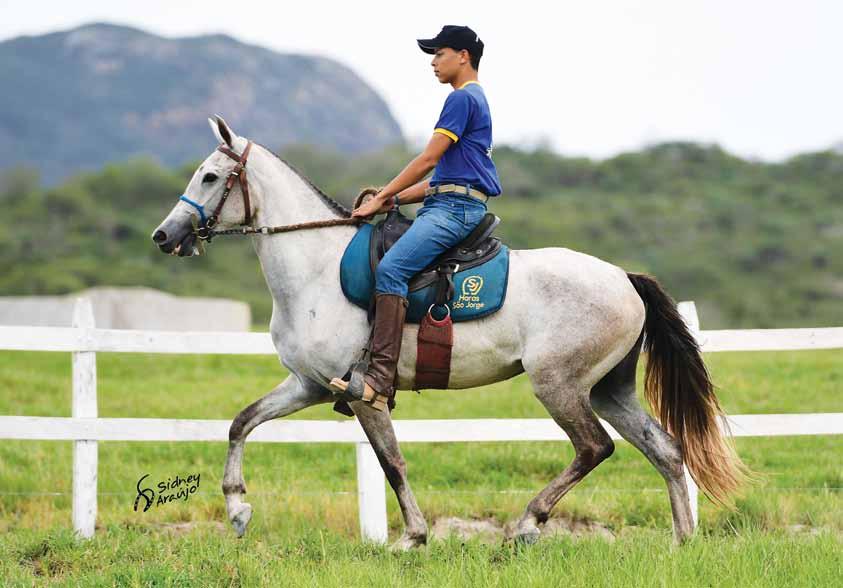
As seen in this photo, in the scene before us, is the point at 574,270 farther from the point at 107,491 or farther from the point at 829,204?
the point at 829,204

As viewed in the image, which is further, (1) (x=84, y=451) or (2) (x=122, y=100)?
(2) (x=122, y=100)

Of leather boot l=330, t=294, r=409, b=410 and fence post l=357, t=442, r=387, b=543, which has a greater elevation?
leather boot l=330, t=294, r=409, b=410

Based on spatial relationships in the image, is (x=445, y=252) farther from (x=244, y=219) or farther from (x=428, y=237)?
(x=244, y=219)

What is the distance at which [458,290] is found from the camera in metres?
5.85

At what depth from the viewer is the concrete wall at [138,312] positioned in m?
24.1

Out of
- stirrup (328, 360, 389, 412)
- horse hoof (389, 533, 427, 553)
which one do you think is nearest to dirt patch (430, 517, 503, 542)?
horse hoof (389, 533, 427, 553)

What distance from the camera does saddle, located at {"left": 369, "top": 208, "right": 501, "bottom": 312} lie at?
19.2 feet

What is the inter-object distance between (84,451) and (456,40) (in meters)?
4.06

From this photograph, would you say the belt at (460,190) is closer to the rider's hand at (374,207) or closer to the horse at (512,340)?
the rider's hand at (374,207)

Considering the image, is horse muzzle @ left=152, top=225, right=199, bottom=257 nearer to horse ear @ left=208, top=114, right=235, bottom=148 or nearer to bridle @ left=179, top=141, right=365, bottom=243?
bridle @ left=179, top=141, right=365, bottom=243

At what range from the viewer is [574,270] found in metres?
6.00

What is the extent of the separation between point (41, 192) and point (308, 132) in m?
124

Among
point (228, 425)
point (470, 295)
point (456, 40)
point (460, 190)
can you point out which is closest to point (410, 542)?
point (470, 295)

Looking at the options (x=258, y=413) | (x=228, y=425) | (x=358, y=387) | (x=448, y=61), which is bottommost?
(x=228, y=425)
